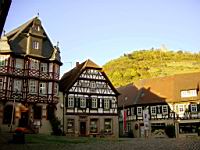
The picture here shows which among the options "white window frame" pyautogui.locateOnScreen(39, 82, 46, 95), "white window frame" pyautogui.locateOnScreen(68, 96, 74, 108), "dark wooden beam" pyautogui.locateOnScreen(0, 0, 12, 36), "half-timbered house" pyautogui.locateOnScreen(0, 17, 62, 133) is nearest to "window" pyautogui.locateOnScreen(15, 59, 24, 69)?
"half-timbered house" pyautogui.locateOnScreen(0, 17, 62, 133)

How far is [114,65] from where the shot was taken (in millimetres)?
114688

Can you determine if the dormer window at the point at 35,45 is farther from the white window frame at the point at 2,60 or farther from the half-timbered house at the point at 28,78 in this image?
the white window frame at the point at 2,60

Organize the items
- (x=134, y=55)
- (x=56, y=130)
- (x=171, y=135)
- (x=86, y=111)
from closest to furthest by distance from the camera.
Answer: (x=56, y=130) → (x=86, y=111) → (x=171, y=135) → (x=134, y=55)

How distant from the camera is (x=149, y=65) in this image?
115 metres

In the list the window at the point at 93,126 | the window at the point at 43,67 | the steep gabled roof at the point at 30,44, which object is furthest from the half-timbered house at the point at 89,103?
the steep gabled roof at the point at 30,44

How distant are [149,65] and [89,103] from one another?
75.0 meters

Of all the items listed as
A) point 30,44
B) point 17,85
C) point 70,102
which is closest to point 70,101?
point 70,102

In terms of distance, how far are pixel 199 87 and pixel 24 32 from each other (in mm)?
27656

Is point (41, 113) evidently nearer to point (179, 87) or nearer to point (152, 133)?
point (152, 133)

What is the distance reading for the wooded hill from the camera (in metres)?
99.9

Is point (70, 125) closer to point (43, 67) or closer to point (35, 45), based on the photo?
point (43, 67)

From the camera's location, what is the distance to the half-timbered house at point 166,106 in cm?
4809

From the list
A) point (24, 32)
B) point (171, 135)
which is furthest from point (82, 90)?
point (171, 135)

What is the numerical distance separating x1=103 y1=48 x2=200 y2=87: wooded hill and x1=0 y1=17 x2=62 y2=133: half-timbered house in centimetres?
5447
